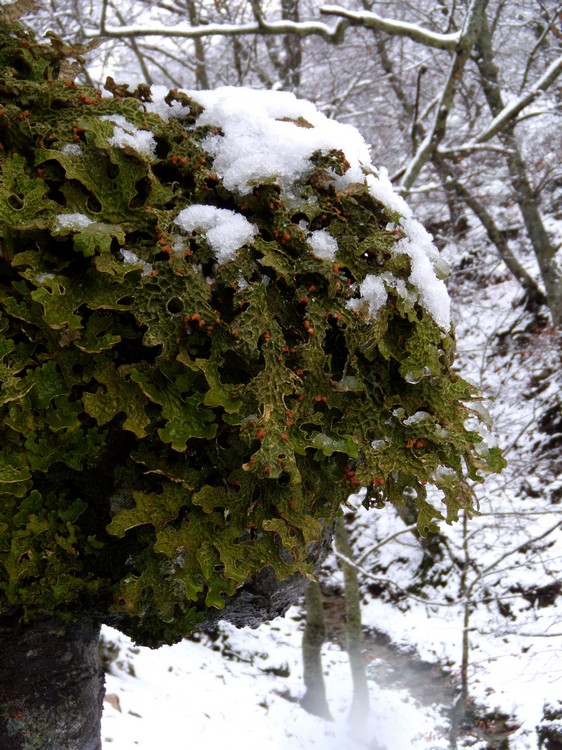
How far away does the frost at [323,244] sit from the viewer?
1.21 m

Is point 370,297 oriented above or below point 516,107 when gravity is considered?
below

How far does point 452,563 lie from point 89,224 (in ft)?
21.5

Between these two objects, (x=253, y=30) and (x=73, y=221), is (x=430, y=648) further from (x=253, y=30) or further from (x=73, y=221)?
(x=73, y=221)

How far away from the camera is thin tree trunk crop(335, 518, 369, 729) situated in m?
5.44

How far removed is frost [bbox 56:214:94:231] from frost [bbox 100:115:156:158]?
0.59ft

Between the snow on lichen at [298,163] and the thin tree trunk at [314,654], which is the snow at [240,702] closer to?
the thin tree trunk at [314,654]

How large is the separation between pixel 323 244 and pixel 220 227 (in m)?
0.23

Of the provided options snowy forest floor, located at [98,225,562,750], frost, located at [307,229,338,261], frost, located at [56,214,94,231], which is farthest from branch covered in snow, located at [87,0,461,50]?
frost, located at [56,214,94,231]

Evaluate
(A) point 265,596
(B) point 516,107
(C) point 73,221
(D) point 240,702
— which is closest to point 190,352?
(C) point 73,221

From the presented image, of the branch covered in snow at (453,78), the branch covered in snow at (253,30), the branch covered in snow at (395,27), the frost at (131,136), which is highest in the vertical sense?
the branch covered in snow at (253,30)

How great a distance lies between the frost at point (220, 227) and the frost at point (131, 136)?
0.55 ft

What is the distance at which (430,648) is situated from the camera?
6129 mm

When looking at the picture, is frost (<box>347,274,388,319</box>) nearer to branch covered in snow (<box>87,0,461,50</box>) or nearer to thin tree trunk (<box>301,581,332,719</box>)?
branch covered in snow (<box>87,0,461,50</box>)

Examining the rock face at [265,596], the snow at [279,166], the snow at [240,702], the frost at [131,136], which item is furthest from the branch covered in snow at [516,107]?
the snow at [240,702]
